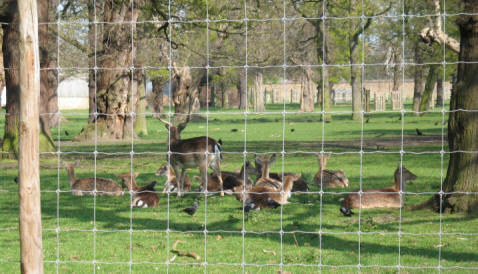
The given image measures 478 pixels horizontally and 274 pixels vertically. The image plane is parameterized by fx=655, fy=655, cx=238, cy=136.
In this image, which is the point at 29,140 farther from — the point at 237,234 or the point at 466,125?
the point at 466,125

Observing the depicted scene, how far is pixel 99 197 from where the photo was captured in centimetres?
1238

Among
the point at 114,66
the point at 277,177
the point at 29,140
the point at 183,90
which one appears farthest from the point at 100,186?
the point at 183,90

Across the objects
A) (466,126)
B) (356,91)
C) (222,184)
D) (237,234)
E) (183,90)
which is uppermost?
(356,91)

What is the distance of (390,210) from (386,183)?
10.1 ft

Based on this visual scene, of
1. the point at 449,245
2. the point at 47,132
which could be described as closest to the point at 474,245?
the point at 449,245

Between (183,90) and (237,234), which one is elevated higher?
(183,90)

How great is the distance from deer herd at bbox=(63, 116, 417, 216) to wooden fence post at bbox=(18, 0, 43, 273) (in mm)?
4349

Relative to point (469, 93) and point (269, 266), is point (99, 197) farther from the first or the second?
point (469, 93)

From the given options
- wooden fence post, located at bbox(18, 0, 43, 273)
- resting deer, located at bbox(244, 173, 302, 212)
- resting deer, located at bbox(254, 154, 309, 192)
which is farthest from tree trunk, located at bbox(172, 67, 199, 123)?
wooden fence post, located at bbox(18, 0, 43, 273)

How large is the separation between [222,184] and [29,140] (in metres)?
7.40

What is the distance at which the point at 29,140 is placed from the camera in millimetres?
5488

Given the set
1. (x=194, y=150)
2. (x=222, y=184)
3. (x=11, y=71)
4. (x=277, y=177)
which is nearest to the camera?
(x=194, y=150)

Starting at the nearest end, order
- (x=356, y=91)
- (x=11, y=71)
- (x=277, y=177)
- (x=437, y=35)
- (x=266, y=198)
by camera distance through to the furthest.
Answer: (x=437, y=35), (x=266, y=198), (x=277, y=177), (x=11, y=71), (x=356, y=91)

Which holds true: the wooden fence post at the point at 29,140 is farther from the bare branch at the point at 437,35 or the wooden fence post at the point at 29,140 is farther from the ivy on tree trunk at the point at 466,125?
the bare branch at the point at 437,35
